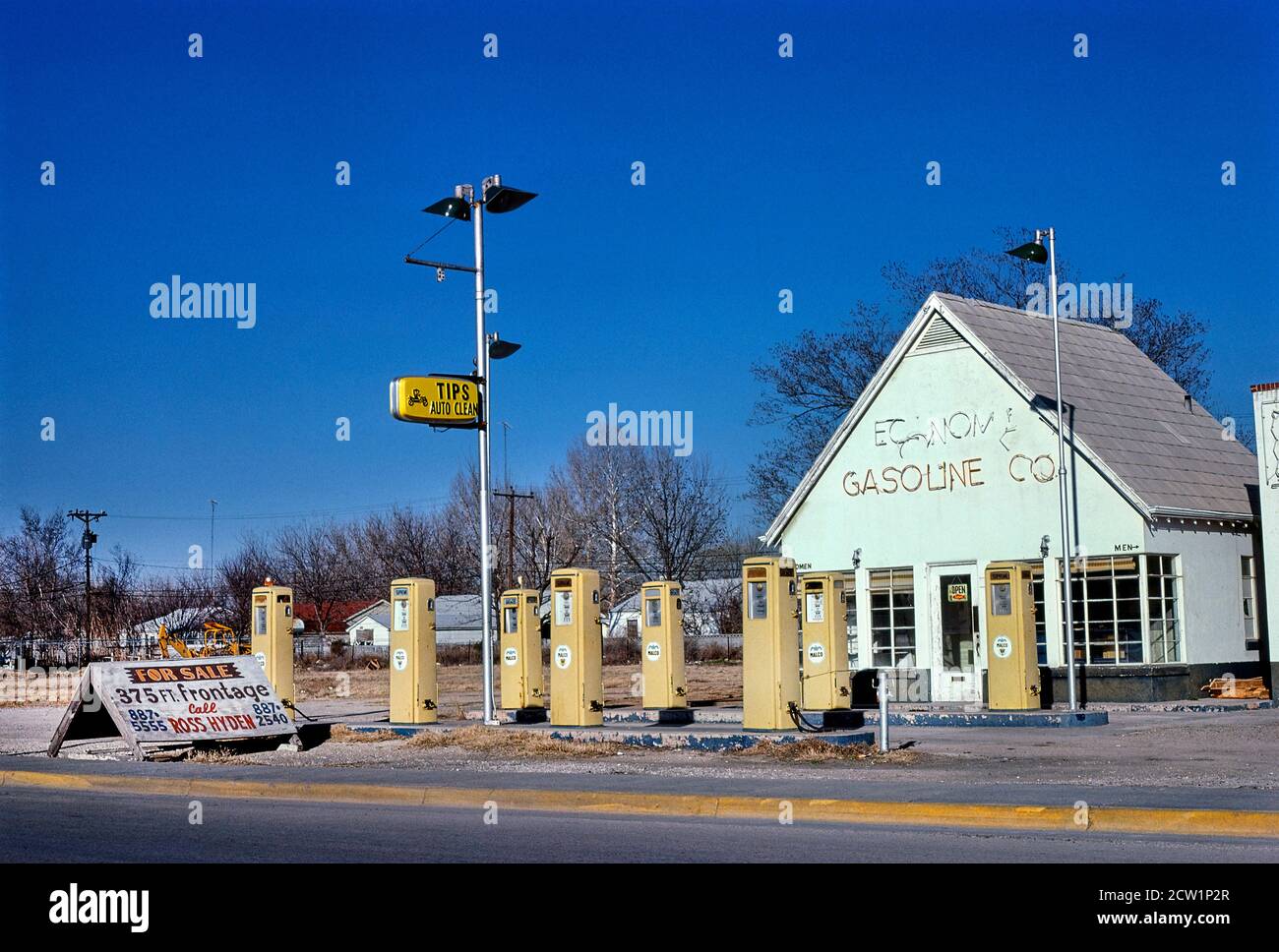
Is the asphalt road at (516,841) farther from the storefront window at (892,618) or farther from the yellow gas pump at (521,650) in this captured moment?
the storefront window at (892,618)

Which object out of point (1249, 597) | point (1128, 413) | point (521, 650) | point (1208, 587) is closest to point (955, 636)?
point (1208, 587)

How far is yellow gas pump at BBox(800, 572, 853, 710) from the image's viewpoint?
21.8 meters

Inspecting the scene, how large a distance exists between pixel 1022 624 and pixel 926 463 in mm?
8190

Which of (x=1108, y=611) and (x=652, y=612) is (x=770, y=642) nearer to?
(x=652, y=612)

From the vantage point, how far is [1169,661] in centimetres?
2758

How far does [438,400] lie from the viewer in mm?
22469

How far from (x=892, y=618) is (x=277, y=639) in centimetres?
1392

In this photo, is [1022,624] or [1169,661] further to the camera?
[1169,661]

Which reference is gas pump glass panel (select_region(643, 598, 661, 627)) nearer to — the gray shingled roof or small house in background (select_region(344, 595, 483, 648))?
the gray shingled roof

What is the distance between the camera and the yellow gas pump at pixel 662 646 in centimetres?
2169

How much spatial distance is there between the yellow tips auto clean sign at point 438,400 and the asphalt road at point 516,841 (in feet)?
32.0
